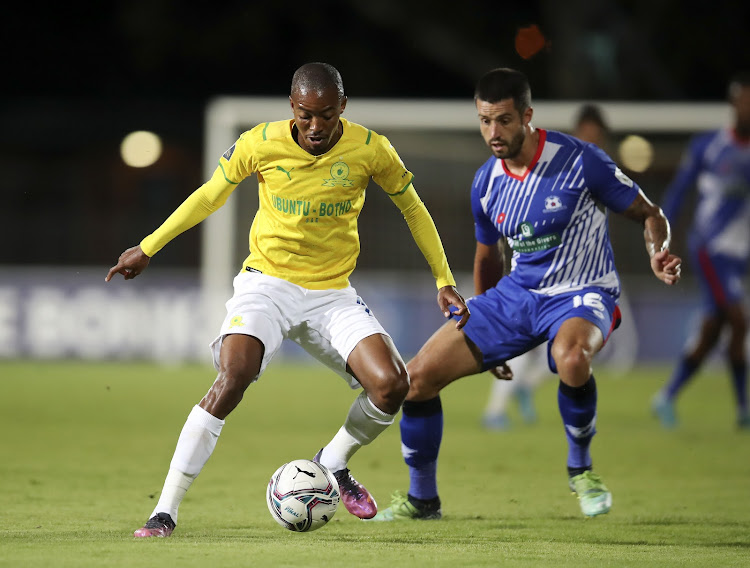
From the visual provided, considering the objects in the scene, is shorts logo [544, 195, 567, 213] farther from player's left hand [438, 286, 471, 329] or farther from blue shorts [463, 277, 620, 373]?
player's left hand [438, 286, 471, 329]

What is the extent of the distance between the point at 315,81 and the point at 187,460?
5.49ft

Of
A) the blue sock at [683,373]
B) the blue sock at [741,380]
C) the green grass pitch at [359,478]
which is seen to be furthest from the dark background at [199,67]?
the blue sock at [683,373]

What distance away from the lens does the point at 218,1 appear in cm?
2677

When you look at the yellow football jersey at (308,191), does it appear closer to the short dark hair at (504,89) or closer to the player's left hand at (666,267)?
the short dark hair at (504,89)

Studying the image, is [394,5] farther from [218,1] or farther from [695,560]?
[695,560]

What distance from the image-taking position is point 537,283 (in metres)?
6.32

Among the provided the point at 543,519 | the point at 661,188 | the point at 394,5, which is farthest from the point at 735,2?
the point at 543,519

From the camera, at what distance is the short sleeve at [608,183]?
6156 mm

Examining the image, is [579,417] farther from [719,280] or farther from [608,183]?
[719,280]

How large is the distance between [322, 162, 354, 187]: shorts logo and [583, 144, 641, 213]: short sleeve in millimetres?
1280

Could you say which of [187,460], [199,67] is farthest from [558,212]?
[199,67]

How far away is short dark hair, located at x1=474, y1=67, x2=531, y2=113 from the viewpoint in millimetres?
6059

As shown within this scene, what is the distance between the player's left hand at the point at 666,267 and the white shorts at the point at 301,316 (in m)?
1.25

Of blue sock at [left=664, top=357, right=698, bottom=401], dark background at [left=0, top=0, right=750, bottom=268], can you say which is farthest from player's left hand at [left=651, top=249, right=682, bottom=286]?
dark background at [left=0, top=0, right=750, bottom=268]
